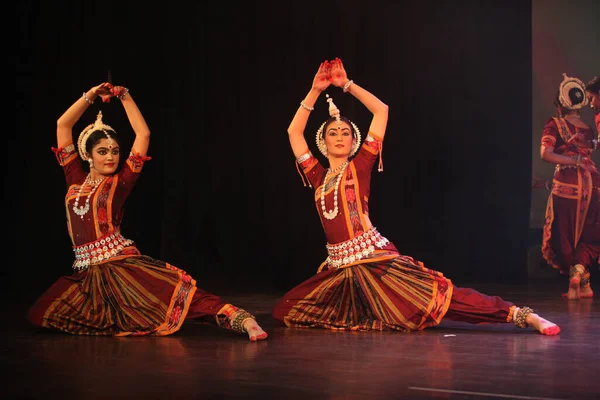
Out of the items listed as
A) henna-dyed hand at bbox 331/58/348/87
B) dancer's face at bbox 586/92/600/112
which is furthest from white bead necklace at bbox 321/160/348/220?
dancer's face at bbox 586/92/600/112

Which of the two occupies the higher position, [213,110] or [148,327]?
[213,110]

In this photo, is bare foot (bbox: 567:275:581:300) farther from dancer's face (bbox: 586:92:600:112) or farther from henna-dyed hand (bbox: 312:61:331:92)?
henna-dyed hand (bbox: 312:61:331:92)

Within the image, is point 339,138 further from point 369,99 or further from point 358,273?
point 358,273

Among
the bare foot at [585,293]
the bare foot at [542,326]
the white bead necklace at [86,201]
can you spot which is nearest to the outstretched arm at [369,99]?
the bare foot at [542,326]

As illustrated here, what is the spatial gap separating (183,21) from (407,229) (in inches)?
91.7

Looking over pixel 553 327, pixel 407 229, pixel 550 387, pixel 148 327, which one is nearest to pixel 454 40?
pixel 407 229

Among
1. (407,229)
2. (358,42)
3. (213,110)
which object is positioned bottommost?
(407,229)

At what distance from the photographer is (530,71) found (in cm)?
619

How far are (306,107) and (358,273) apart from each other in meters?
0.82

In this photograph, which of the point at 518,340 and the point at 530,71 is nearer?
the point at 518,340

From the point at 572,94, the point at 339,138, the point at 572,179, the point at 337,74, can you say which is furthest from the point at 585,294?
the point at 337,74

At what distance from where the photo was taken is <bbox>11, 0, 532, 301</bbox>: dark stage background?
614cm

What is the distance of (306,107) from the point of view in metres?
3.86

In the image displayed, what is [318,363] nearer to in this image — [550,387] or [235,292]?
[550,387]
